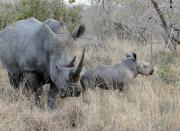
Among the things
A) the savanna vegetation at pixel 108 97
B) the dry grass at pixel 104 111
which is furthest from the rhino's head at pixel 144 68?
the dry grass at pixel 104 111

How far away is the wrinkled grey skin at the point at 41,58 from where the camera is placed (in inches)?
262

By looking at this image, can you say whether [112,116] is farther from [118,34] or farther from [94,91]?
[118,34]

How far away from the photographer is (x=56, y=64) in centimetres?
686

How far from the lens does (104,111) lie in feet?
21.3

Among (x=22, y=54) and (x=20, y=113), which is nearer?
(x=20, y=113)

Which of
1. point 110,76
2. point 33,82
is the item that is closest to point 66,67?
point 33,82

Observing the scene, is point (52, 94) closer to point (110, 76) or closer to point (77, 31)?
point (77, 31)

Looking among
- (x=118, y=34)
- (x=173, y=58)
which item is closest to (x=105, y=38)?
(x=118, y=34)

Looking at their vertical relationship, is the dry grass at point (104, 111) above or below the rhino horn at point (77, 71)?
below

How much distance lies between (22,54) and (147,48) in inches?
230

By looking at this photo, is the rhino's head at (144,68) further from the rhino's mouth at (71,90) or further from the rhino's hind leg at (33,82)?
the rhino's mouth at (71,90)

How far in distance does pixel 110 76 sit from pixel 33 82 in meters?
1.77

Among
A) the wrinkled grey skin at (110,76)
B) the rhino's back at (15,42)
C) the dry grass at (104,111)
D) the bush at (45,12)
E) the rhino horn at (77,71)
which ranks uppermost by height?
the bush at (45,12)

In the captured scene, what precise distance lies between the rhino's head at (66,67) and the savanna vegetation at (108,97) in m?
0.20
